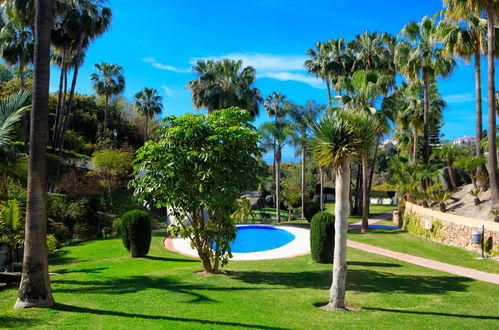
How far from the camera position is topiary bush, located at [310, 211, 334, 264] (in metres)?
14.1

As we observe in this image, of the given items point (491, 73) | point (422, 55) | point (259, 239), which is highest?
point (422, 55)

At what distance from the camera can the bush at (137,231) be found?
615 inches

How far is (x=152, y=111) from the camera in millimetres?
46844

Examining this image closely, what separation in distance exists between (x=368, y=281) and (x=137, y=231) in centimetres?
915

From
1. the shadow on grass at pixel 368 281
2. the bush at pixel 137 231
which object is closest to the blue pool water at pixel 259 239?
the bush at pixel 137 231

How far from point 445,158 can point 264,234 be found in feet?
44.8

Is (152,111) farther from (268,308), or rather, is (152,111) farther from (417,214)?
(268,308)

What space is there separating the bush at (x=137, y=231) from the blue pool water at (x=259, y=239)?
6.22 metres

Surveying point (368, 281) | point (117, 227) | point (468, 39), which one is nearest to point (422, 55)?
point (468, 39)

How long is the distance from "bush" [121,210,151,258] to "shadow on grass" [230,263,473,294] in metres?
5.01

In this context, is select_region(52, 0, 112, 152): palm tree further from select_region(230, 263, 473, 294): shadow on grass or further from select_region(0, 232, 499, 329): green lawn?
select_region(230, 263, 473, 294): shadow on grass

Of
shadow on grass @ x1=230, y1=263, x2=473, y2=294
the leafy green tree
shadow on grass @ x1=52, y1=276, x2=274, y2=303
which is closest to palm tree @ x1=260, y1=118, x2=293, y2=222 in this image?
shadow on grass @ x1=230, y1=263, x2=473, y2=294

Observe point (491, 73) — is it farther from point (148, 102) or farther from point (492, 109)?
point (148, 102)

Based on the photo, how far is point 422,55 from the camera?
26.7m
